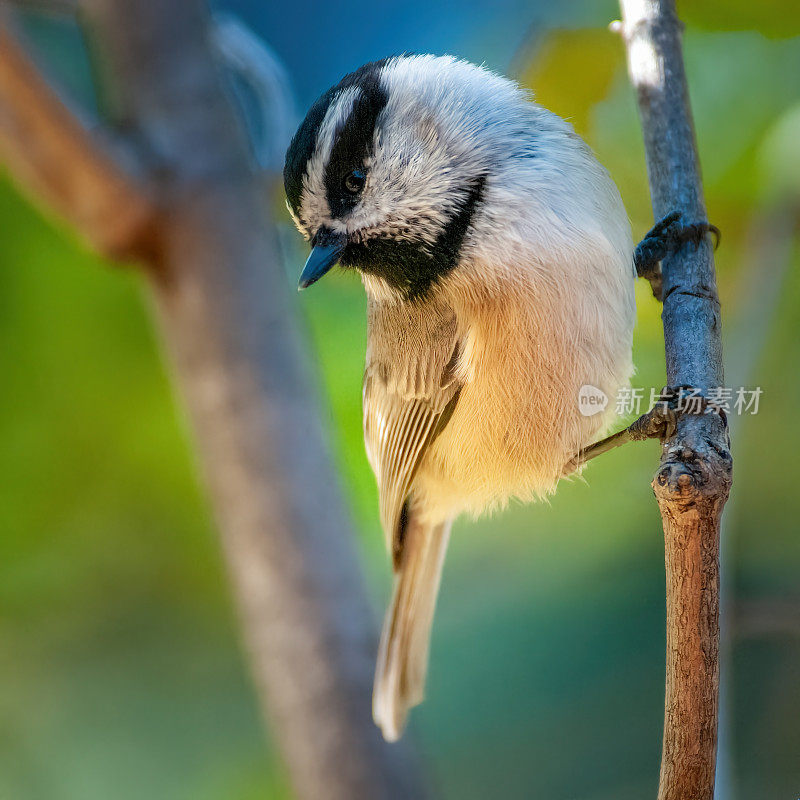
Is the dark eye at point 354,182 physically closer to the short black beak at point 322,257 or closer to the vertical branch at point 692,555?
the short black beak at point 322,257

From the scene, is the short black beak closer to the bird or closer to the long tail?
the bird

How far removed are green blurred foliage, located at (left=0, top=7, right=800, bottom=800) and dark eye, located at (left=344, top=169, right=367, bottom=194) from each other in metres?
0.33

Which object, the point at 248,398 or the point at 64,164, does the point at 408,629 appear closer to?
the point at 248,398

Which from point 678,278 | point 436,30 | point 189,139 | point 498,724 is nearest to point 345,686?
point 498,724

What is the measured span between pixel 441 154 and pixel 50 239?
78cm

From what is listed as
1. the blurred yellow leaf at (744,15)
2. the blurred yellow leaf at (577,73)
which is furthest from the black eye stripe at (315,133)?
the blurred yellow leaf at (744,15)

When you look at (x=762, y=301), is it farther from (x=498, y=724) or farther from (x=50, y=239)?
(x=50, y=239)

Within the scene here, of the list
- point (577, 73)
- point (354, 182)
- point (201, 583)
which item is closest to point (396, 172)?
point (354, 182)

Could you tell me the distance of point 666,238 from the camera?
27.7 inches

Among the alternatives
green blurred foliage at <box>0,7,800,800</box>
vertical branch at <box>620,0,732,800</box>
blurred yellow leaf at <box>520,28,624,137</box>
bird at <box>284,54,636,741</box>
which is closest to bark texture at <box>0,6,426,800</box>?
green blurred foliage at <box>0,7,800,800</box>

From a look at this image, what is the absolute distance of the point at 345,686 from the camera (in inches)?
37.9

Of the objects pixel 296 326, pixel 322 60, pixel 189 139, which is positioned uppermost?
pixel 322 60

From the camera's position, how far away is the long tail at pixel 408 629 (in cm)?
96

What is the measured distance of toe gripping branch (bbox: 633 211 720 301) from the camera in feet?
2.27
